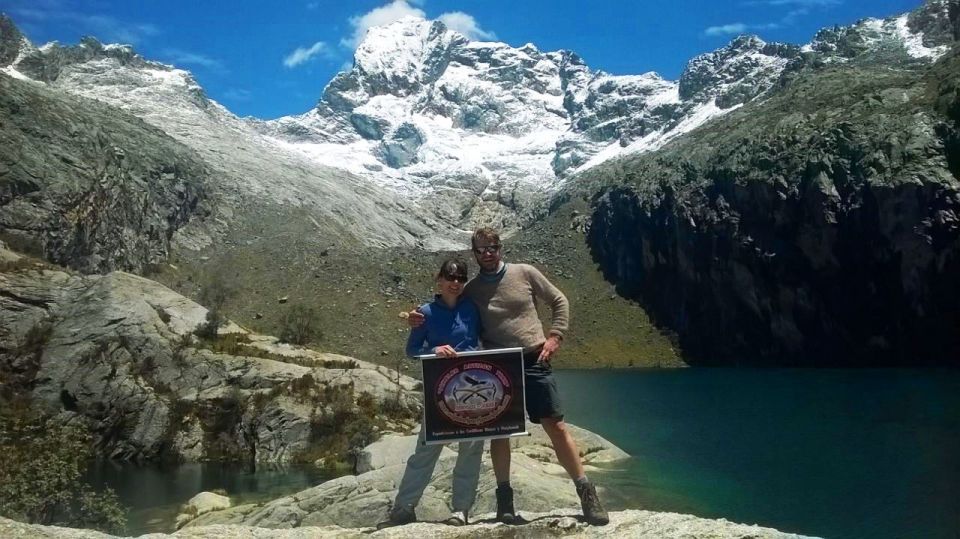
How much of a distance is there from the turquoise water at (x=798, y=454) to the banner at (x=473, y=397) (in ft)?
59.8

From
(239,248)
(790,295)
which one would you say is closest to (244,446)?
(239,248)

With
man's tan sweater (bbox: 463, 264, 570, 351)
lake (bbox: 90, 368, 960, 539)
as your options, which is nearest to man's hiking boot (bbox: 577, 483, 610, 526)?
man's tan sweater (bbox: 463, 264, 570, 351)

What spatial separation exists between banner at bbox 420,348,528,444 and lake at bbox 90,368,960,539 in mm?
17217

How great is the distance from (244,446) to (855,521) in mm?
30794

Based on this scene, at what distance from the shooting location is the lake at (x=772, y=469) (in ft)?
90.0

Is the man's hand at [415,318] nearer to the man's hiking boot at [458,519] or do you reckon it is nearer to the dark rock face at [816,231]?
the man's hiking boot at [458,519]

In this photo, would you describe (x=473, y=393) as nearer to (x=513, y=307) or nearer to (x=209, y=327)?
(x=513, y=307)

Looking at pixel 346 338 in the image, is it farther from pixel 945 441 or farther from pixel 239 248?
Answer: pixel 945 441

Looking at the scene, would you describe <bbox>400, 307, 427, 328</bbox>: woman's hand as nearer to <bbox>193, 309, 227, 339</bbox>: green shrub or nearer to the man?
the man

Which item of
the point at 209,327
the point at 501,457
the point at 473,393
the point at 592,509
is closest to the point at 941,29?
the point at 209,327

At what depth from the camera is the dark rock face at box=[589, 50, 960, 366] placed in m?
106

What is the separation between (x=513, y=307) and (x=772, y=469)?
29432mm

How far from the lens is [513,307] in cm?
1116

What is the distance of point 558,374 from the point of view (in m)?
116
